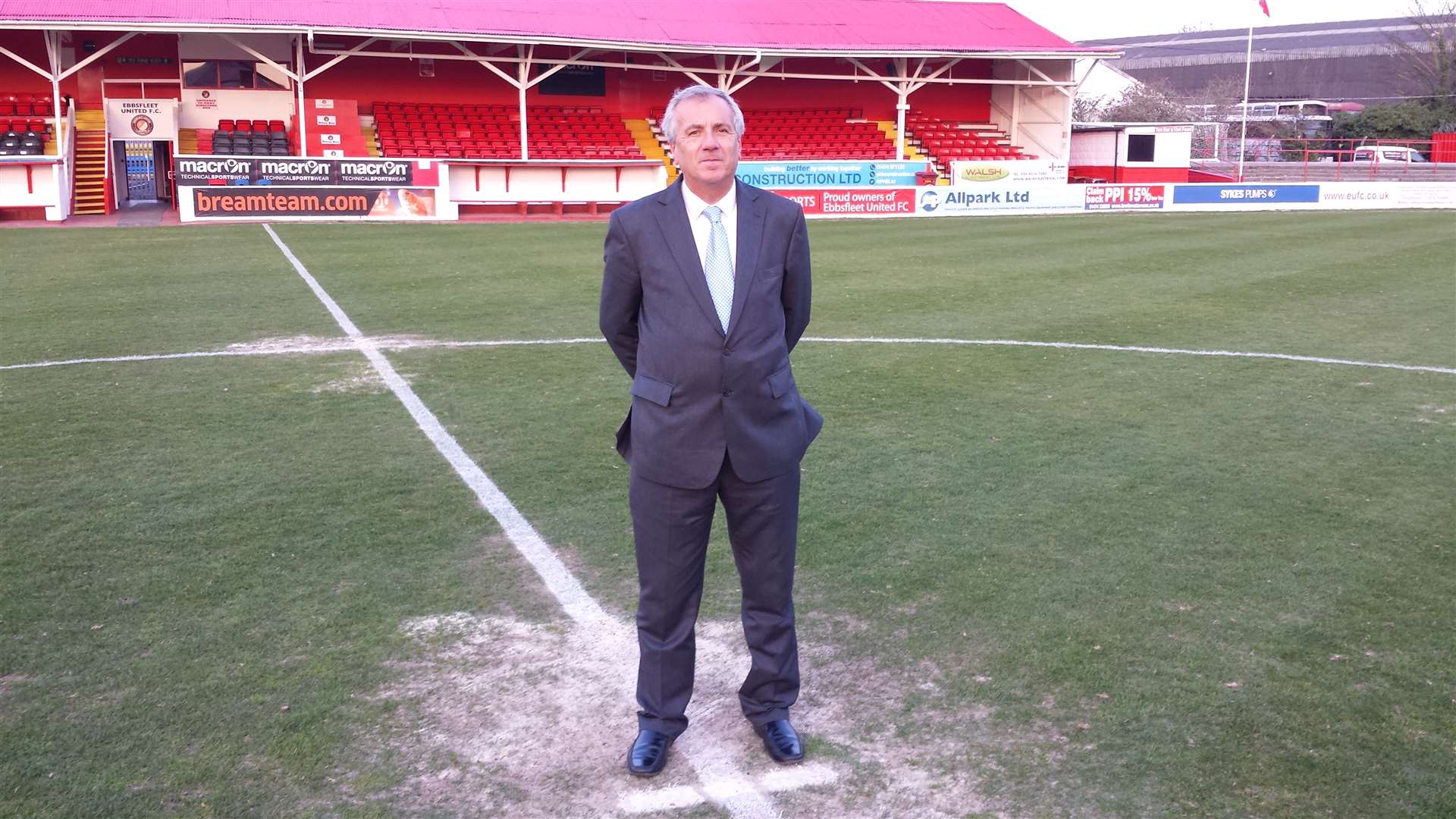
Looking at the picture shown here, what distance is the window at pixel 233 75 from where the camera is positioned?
3244 centimetres

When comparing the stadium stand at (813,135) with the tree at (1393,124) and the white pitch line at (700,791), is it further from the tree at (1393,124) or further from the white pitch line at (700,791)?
the white pitch line at (700,791)

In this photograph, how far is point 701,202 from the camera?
3.50 m

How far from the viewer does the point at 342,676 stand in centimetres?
419

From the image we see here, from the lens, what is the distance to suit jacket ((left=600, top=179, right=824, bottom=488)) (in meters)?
3.45

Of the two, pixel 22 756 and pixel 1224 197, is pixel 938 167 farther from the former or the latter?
pixel 22 756

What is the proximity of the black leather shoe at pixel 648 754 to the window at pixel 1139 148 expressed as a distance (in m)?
38.2

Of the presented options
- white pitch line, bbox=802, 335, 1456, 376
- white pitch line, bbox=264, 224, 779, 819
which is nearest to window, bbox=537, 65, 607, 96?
white pitch line, bbox=264, 224, 779, 819

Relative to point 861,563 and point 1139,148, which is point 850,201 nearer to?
point 1139,148

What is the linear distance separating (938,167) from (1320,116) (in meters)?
30.4

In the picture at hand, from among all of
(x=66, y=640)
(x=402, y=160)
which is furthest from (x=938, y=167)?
(x=66, y=640)

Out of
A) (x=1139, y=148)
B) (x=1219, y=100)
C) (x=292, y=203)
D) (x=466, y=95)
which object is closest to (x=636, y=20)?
(x=466, y=95)

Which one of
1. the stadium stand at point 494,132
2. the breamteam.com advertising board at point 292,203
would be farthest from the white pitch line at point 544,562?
the stadium stand at point 494,132

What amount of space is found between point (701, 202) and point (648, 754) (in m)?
1.57

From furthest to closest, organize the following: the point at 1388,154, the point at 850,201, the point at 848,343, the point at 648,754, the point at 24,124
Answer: the point at 1388,154 → the point at 24,124 → the point at 850,201 → the point at 848,343 → the point at 648,754
